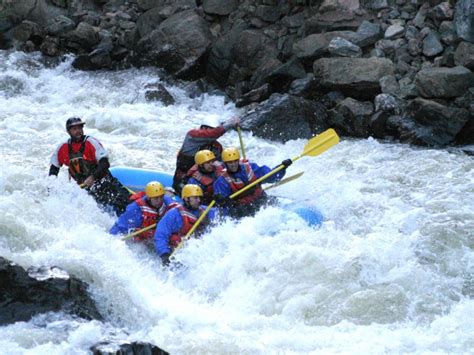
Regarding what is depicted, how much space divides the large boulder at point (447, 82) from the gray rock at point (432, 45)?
786mm

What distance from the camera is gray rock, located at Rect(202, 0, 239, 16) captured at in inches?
621

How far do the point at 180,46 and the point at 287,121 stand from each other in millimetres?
3663

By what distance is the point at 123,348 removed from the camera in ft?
18.5

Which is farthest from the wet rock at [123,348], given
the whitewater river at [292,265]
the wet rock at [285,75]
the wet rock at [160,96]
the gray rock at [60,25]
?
the gray rock at [60,25]

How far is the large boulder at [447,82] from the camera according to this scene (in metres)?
12.0

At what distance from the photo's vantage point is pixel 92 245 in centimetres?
776

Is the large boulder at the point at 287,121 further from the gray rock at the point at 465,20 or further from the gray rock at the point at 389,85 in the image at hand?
the gray rock at the point at 465,20

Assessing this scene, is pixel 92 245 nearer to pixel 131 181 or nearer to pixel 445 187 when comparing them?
pixel 131 181

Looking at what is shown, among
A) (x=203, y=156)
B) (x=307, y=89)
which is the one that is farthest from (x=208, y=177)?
(x=307, y=89)

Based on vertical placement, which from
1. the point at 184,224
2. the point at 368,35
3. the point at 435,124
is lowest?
the point at 435,124

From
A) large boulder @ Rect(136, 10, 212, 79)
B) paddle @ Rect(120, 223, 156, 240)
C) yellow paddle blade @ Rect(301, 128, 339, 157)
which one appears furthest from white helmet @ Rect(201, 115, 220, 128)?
paddle @ Rect(120, 223, 156, 240)

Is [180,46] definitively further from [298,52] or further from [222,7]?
[298,52]

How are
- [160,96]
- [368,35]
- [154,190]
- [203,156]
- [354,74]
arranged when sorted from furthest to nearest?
[160,96] → [368,35] → [354,74] → [203,156] → [154,190]

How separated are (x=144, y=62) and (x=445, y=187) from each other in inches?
293
